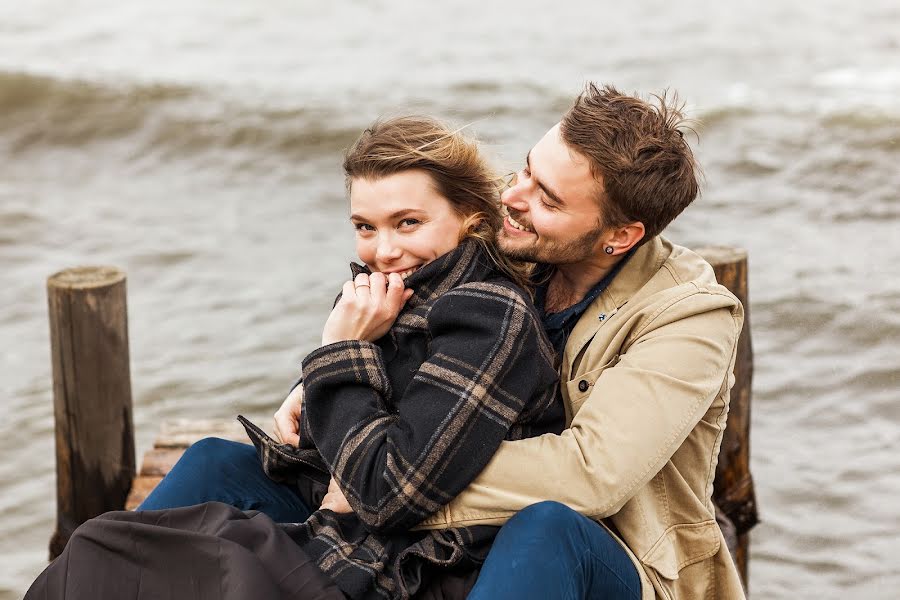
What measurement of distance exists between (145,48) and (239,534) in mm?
12905

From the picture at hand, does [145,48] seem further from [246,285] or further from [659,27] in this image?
[246,285]

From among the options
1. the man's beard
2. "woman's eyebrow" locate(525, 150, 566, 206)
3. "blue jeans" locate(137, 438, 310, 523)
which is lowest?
"blue jeans" locate(137, 438, 310, 523)

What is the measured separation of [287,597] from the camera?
7.72 feet

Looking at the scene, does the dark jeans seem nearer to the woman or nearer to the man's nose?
the woman

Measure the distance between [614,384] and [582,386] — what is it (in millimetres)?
172

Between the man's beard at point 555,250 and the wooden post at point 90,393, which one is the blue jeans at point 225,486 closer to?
the man's beard at point 555,250

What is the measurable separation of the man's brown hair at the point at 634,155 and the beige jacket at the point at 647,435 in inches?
6.3

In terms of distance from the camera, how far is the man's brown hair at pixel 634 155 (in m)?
2.69

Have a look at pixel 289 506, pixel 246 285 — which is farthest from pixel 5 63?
pixel 289 506

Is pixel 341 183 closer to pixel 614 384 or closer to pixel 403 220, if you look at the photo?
pixel 403 220

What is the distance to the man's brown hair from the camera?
2.69 metres

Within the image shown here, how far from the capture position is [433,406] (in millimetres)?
2449

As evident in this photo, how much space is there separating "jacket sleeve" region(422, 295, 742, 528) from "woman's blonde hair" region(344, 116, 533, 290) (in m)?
0.42

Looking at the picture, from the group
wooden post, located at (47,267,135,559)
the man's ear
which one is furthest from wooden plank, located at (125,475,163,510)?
the man's ear
